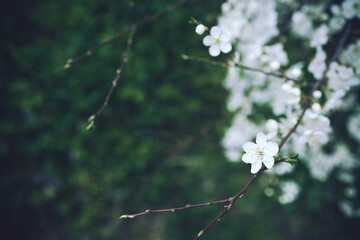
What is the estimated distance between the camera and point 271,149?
88cm

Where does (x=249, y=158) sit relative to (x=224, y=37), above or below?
below

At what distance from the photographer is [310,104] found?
107 cm

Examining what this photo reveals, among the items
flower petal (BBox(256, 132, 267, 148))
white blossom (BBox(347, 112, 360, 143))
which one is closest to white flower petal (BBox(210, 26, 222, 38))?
flower petal (BBox(256, 132, 267, 148))

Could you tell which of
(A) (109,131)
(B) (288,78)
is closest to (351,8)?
(B) (288,78)

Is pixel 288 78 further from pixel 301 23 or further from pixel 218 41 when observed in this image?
pixel 301 23

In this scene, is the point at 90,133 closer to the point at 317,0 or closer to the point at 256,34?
the point at 256,34

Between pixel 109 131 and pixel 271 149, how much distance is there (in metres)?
1.80

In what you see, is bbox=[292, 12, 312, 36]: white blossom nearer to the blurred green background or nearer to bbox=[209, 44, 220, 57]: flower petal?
the blurred green background

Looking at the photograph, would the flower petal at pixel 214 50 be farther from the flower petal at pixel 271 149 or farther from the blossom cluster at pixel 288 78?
the flower petal at pixel 271 149

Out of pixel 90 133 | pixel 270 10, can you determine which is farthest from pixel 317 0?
pixel 90 133

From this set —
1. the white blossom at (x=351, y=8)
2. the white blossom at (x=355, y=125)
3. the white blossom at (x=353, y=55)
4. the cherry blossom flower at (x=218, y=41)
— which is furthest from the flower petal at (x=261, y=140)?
the white blossom at (x=355, y=125)

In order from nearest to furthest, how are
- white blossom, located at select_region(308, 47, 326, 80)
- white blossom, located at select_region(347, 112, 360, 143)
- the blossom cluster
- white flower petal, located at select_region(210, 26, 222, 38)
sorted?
white flower petal, located at select_region(210, 26, 222, 38) → the blossom cluster → white blossom, located at select_region(308, 47, 326, 80) → white blossom, located at select_region(347, 112, 360, 143)

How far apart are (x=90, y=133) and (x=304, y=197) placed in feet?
8.13

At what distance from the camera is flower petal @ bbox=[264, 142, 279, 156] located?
2.84 ft
